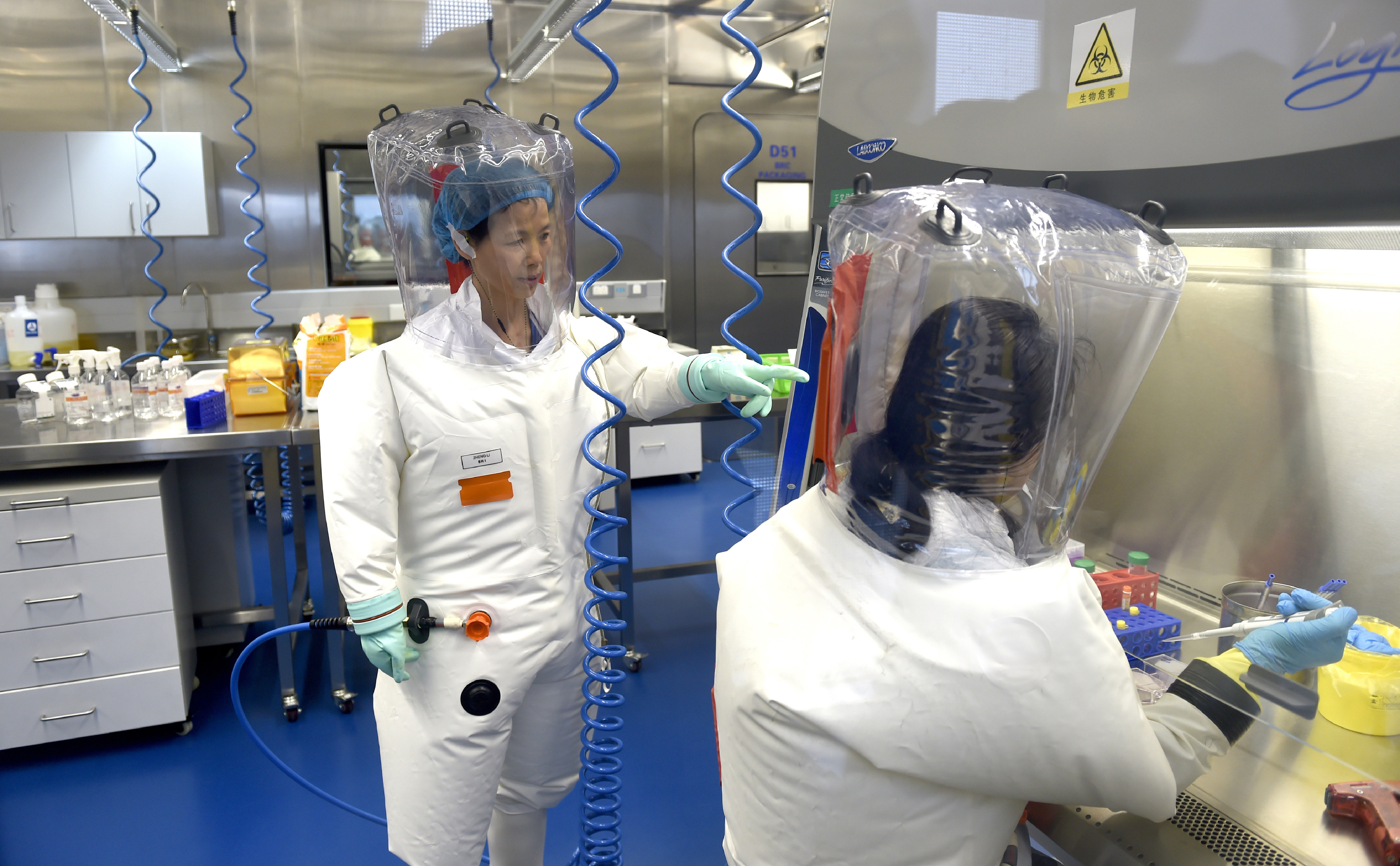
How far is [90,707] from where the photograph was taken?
8.29ft

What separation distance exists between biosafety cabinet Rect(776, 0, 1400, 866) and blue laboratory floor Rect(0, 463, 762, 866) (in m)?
1.21

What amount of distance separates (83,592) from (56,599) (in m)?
0.07

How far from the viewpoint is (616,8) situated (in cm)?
509

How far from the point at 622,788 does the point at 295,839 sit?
0.86 m

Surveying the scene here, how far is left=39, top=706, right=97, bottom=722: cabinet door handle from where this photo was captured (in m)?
2.50

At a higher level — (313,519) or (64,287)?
(64,287)

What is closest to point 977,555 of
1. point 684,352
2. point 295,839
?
point 684,352

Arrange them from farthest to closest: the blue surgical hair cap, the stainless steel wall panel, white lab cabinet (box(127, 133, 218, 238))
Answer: white lab cabinet (box(127, 133, 218, 238)) → the blue surgical hair cap → the stainless steel wall panel

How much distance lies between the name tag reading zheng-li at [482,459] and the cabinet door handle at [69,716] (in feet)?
6.02

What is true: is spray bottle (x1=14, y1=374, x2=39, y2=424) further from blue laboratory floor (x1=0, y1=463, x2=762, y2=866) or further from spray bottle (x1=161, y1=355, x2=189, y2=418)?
blue laboratory floor (x1=0, y1=463, x2=762, y2=866)

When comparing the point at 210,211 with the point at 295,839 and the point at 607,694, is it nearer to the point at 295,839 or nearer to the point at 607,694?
the point at 295,839

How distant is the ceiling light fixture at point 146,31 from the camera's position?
319cm

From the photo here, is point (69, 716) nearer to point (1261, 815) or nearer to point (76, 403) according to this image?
point (76, 403)

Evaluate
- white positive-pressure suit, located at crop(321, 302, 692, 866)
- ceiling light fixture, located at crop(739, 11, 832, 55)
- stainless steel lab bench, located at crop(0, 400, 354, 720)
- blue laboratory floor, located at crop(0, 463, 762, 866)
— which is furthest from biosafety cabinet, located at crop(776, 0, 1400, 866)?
ceiling light fixture, located at crop(739, 11, 832, 55)
